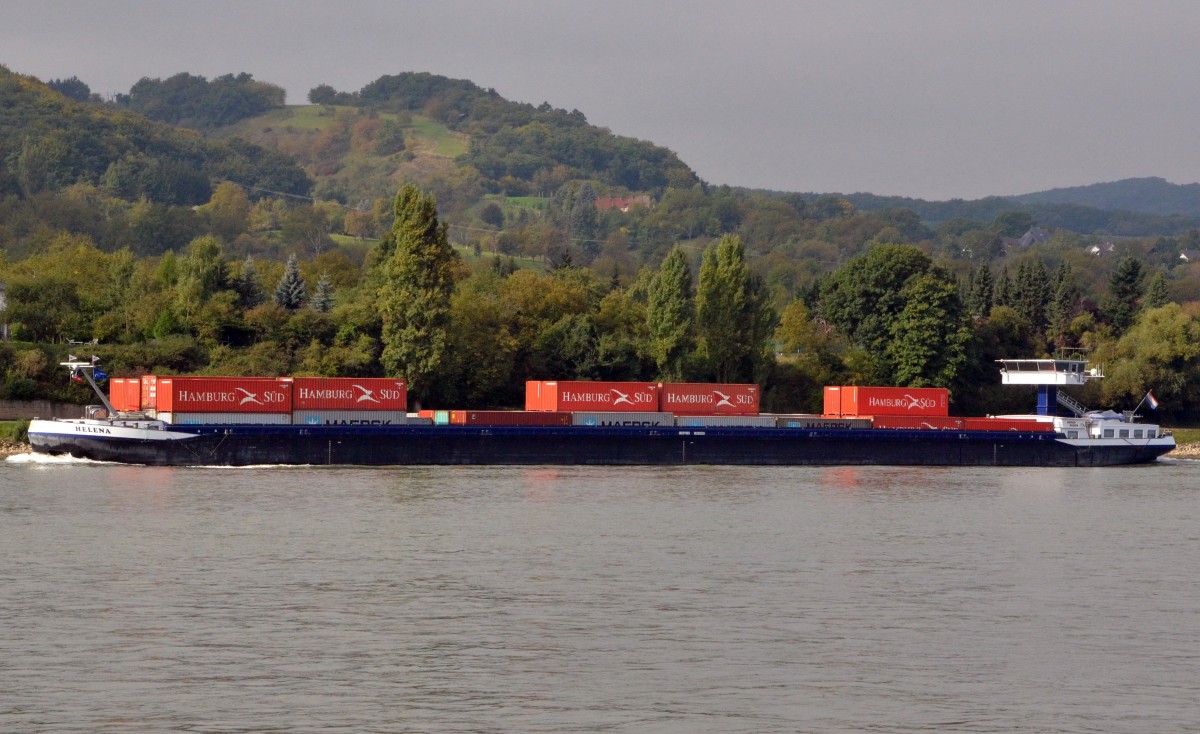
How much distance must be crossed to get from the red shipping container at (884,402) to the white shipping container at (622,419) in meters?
12.6

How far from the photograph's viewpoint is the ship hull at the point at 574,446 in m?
67.4

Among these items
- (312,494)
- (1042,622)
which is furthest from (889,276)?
(1042,622)

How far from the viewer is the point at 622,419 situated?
259ft

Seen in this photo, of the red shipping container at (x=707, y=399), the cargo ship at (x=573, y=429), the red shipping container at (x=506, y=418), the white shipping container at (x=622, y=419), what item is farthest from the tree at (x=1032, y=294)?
the red shipping container at (x=506, y=418)

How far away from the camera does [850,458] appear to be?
80000 mm

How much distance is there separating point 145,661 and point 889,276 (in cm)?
9028

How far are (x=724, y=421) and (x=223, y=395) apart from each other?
2714 cm

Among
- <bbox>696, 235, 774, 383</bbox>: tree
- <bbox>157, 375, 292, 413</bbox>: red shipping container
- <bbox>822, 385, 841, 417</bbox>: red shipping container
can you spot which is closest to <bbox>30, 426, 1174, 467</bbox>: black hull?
<bbox>157, 375, 292, 413</bbox>: red shipping container

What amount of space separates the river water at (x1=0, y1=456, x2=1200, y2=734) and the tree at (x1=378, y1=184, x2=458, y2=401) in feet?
103

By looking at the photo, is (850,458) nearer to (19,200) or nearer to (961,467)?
(961,467)

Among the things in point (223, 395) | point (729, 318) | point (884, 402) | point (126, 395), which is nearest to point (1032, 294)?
point (729, 318)

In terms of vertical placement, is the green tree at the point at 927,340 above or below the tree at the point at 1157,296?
below

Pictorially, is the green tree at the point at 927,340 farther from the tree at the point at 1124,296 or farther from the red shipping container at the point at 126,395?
the red shipping container at the point at 126,395

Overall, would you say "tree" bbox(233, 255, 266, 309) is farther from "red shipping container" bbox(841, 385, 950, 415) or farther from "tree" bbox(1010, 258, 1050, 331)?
"tree" bbox(1010, 258, 1050, 331)
